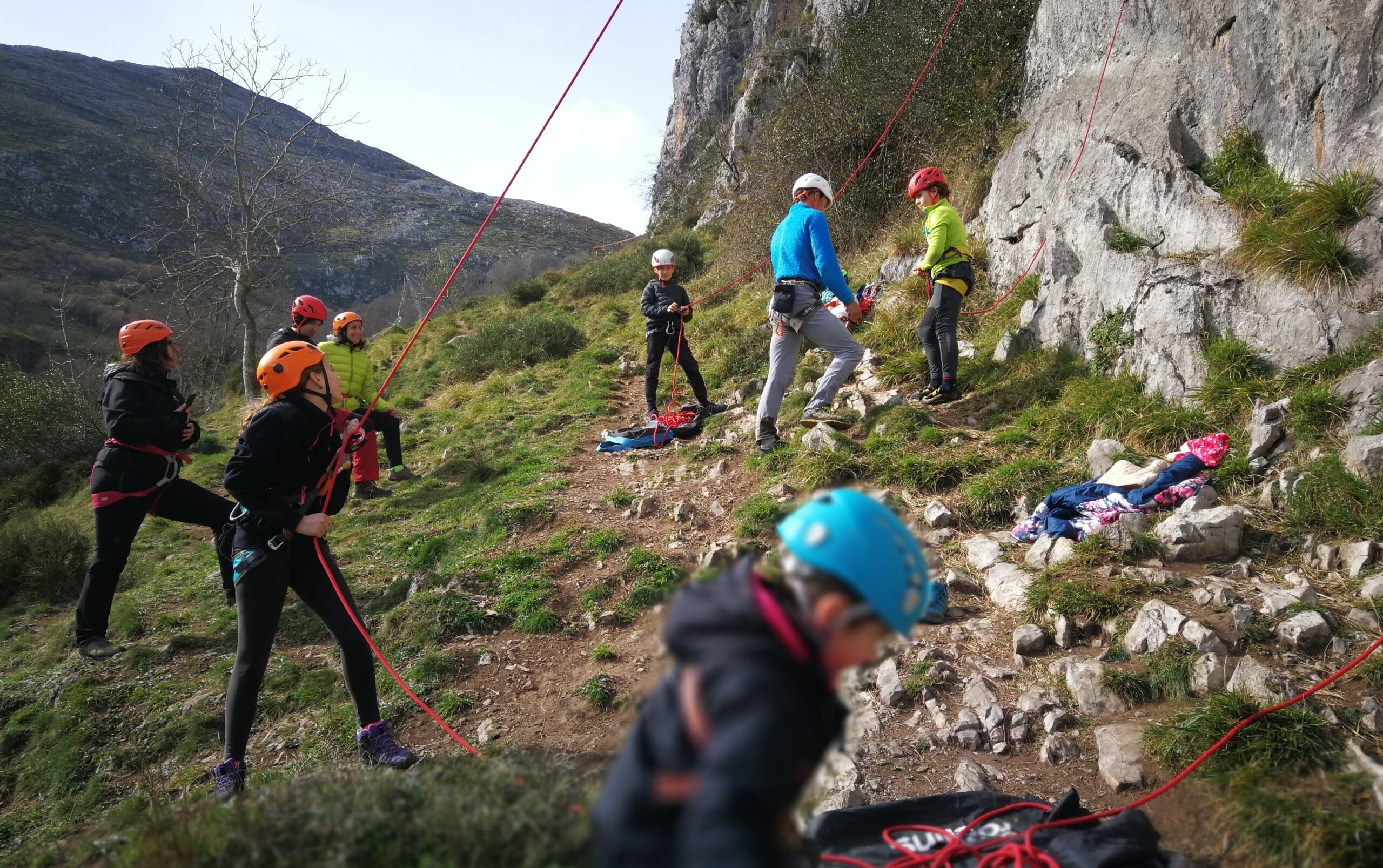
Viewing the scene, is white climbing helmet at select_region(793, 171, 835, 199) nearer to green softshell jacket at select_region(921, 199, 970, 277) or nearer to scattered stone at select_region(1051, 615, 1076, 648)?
green softshell jacket at select_region(921, 199, 970, 277)

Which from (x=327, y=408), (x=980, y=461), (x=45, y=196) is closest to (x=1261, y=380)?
(x=980, y=461)

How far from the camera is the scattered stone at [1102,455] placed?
5.07m

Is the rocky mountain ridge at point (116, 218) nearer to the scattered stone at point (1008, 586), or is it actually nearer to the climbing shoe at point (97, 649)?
the climbing shoe at point (97, 649)

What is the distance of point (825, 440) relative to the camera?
6281mm

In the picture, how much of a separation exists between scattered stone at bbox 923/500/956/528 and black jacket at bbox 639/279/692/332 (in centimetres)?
418

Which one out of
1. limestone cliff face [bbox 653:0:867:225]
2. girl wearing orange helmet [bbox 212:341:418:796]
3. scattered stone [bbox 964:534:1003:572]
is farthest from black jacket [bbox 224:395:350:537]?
limestone cliff face [bbox 653:0:867:225]

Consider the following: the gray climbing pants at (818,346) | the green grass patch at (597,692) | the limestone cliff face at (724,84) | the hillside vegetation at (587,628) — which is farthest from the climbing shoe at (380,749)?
the limestone cliff face at (724,84)

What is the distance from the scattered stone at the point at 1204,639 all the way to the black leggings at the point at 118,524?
587 centimetres

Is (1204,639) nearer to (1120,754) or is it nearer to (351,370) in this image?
(1120,754)

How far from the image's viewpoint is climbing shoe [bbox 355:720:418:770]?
355cm

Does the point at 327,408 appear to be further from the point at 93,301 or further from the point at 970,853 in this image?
the point at 93,301

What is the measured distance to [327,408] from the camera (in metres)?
3.73

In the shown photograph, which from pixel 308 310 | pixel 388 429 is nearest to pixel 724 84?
pixel 388 429

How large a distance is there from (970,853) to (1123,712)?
1303mm
